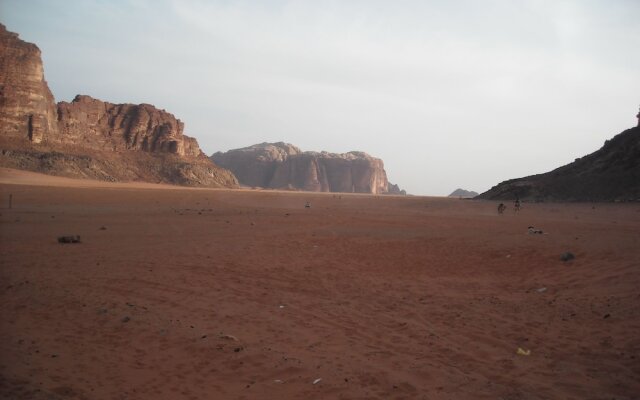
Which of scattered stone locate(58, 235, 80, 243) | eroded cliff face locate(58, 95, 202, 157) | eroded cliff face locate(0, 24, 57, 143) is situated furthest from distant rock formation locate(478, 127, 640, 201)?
eroded cliff face locate(58, 95, 202, 157)

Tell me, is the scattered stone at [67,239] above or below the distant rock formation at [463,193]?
below

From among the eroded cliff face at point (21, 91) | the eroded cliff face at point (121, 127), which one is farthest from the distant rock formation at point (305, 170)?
the eroded cliff face at point (21, 91)

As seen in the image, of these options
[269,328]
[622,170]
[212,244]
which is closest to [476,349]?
[269,328]

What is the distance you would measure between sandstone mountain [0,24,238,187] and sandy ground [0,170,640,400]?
63967 mm

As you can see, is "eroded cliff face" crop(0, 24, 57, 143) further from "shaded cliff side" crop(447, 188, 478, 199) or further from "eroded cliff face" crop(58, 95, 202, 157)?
"shaded cliff side" crop(447, 188, 478, 199)

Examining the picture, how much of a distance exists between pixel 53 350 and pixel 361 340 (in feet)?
13.3

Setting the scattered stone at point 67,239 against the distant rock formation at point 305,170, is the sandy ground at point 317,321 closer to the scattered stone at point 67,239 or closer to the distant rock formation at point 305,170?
the scattered stone at point 67,239

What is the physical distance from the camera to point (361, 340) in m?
6.16

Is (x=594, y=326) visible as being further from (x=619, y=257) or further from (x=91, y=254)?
(x=91, y=254)

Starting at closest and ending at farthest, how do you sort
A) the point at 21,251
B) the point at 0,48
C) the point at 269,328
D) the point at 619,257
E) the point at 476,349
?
the point at 476,349, the point at 269,328, the point at 619,257, the point at 21,251, the point at 0,48

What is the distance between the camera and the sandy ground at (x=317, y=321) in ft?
15.6

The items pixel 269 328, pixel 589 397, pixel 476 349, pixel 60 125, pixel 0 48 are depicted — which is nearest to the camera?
pixel 589 397

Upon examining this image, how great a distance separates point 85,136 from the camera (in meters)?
82.8

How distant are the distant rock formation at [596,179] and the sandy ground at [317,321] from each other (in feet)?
106
